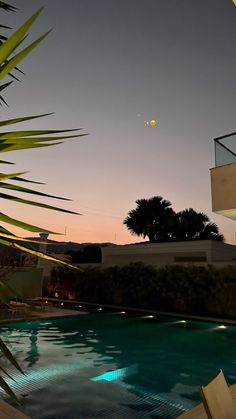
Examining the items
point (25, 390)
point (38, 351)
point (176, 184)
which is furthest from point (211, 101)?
point (25, 390)

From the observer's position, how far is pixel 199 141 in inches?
680

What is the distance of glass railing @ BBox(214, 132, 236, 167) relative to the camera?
8.36m

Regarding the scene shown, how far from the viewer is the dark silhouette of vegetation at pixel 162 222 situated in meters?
31.6

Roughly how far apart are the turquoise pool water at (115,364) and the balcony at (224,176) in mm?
3960

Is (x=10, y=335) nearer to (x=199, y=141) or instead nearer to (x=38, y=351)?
(x=38, y=351)

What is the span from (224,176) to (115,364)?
5.41 metres

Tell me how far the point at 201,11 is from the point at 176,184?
1331 cm

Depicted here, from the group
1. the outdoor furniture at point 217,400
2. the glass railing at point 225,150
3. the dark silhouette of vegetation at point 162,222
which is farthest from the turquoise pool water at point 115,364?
the dark silhouette of vegetation at point 162,222

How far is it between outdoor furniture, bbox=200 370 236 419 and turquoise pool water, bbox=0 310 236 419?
2.79 metres

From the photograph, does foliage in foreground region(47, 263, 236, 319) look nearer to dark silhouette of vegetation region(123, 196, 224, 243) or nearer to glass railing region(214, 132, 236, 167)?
glass railing region(214, 132, 236, 167)

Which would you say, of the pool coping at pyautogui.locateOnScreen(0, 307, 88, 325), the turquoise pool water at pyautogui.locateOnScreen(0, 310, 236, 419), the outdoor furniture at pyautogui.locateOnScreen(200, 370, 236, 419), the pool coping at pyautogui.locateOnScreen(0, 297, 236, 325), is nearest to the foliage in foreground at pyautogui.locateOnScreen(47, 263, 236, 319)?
the pool coping at pyautogui.locateOnScreen(0, 297, 236, 325)

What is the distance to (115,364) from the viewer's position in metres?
8.16

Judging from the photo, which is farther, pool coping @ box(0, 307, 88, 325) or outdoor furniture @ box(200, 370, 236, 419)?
pool coping @ box(0, 307, 88, 325)

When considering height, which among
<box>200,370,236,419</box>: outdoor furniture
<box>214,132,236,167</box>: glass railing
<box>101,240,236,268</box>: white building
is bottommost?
<box>200,370,236,419</box>: outdoor furniture
